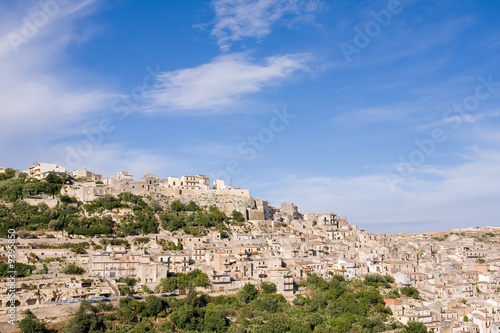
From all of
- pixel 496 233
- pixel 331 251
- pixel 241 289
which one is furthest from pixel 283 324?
pixel 496 233

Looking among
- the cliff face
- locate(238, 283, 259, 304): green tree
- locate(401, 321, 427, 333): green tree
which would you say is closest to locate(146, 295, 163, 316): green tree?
locate(238, 283, 259, 304): green tree

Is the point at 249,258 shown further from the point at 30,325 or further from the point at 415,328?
the point at 30,325

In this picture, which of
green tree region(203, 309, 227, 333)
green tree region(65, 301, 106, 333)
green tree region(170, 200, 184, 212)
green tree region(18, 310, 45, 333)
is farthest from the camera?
green tree region(170, 200, 184, 212)

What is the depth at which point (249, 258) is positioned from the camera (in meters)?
43.3

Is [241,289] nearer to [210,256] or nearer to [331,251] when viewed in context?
[210,256]

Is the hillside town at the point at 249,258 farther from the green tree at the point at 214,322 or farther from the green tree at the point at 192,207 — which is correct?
the green tree at the point at 214,322

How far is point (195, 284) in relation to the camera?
3697 centimetres

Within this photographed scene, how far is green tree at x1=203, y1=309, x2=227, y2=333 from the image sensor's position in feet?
105

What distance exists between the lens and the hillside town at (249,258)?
36.3m

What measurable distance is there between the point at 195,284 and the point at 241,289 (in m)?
3.26

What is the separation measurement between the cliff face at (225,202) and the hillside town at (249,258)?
117 millimetres

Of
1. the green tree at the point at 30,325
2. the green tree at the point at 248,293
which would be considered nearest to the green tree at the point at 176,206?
the green tree at the point at 248,293

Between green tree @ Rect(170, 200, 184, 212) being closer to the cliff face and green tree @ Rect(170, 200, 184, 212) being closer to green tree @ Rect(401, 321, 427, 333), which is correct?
the cliff face

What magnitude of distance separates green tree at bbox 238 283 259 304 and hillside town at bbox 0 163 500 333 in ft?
4.11
